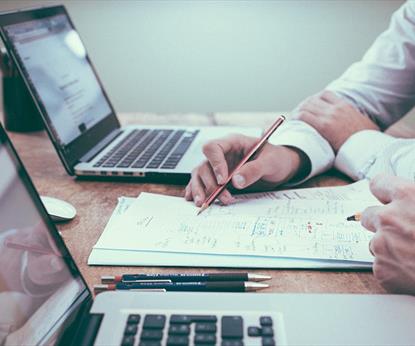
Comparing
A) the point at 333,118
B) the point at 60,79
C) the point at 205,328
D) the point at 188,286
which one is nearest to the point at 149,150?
the point at 60,79

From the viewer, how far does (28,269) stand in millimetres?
443

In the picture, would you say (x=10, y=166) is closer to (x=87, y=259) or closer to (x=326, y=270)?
(x=87, y=259)

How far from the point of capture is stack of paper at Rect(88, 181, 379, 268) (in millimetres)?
592

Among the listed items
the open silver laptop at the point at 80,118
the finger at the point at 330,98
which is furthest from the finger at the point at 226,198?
the finger at the point at 330,98

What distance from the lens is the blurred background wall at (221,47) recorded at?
1.87m

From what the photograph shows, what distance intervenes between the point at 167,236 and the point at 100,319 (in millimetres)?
199

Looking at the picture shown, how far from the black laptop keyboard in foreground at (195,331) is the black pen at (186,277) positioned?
0.10 metres

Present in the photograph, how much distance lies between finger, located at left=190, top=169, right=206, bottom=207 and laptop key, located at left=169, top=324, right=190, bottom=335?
323 millimetres

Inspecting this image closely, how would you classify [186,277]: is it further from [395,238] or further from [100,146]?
[100,146]

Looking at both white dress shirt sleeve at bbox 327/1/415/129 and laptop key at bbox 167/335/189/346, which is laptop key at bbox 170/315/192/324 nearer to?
laptop key at bbox 167/335/189/346

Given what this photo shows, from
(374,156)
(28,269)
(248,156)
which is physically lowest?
(374,156)

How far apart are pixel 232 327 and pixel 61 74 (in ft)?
2.37

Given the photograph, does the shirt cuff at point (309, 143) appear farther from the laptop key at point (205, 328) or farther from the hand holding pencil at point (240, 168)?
the laptop key at point (205, 328)

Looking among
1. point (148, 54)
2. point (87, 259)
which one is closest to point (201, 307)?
point (87, 259)
